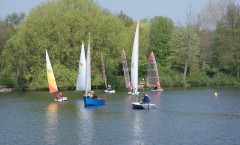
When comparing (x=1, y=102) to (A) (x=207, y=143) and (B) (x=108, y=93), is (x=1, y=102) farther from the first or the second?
(A) (x=207, y=143)

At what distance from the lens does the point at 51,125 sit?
36.7 metres

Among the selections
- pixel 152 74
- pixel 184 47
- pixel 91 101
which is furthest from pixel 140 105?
pixel 184 47

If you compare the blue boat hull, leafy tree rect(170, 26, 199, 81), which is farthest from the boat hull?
leafy tree rect(170, 26, 199, 81)

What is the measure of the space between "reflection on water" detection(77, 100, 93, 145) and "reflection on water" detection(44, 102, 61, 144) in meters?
1.74

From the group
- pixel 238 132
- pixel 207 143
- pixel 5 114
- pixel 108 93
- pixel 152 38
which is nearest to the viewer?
pixel 207 143

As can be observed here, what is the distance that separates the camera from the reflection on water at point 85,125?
1215 inches

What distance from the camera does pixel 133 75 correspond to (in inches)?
2178

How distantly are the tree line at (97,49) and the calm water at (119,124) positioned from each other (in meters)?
22.5

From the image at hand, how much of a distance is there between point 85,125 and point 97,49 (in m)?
41.8

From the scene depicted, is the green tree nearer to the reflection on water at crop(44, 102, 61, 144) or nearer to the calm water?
the calm water

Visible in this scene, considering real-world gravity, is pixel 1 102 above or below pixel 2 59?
below

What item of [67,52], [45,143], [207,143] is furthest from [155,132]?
[67,52]

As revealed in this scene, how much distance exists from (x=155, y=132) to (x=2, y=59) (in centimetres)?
5045

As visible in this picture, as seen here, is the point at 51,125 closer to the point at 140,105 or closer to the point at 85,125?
the point at 85,125
